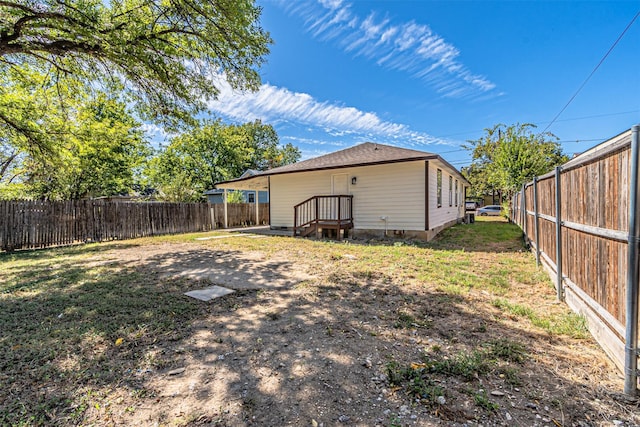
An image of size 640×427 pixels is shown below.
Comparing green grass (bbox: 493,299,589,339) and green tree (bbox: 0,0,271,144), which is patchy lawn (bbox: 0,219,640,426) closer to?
green grass (bbox: 493,299,589,339)

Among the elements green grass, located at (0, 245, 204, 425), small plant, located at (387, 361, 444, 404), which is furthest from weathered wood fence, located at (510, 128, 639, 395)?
green grass, located at (0, 245, 204, 425)

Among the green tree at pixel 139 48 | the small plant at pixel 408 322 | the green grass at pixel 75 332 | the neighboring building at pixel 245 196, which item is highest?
the green tree at pixel 139 48

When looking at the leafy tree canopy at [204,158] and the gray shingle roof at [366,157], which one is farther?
the leafy tree canopy at [204,158]

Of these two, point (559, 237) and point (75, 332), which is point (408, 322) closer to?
point (559, 237)

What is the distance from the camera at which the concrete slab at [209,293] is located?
12.7 ft

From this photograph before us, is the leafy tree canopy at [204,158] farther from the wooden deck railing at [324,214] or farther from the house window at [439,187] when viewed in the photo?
the house window at [439,187]

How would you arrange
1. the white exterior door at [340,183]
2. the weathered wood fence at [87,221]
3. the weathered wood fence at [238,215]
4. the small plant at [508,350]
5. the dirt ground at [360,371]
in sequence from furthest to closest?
1. the weathered wood fence at [238,215]
2. the white exterior door at [340,183]
3. the weathered wood fence at [87,221]
4. the small plant at [508,350]
5. the dirt ground at [360,371]

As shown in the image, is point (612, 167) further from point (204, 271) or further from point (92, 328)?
point (204, 271)

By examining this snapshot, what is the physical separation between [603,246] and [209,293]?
454 cm

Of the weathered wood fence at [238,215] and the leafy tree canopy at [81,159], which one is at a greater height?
the leafy tree canopy at [81,159]

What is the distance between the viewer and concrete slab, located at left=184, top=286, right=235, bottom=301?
3.86 metres

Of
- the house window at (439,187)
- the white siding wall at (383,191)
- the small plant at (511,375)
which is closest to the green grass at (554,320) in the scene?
the small plant at (511,375)

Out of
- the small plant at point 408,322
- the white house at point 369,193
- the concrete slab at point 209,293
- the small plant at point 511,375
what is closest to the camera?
the small plant at point 511,375

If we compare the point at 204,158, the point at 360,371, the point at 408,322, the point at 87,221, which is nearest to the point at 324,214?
the point at 408,322
